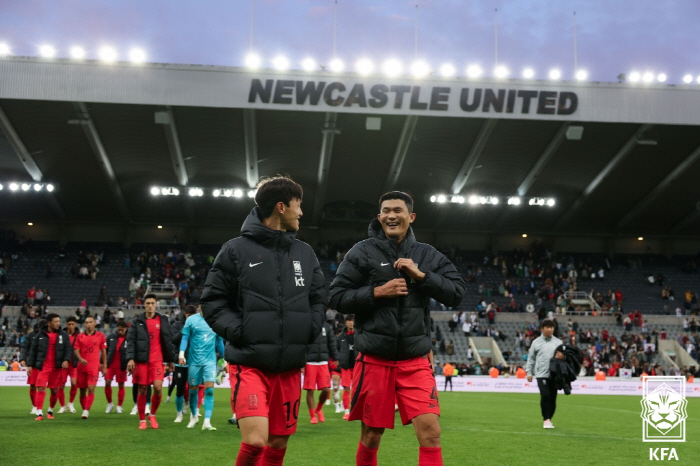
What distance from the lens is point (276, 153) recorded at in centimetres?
3859

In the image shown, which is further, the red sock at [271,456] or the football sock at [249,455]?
the red sock at [271,456]

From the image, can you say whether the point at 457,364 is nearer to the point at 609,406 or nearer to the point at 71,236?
the point at 609,406

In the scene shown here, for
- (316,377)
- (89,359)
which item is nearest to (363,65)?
(89,359)

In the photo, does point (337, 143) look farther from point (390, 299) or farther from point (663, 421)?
point (390, 299)

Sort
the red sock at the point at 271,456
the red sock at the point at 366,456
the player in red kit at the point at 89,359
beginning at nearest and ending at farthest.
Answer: the red sock at the point at 271,456
the red sock at the point at 366,456
the player in red kit at the point at 89,359

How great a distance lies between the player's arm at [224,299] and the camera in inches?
185

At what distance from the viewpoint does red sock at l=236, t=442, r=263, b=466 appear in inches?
178

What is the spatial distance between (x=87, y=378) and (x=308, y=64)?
2245 centimetres

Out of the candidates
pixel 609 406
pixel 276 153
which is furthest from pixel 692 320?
pixel 276 153

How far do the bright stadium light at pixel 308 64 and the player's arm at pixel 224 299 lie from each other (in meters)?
29.4

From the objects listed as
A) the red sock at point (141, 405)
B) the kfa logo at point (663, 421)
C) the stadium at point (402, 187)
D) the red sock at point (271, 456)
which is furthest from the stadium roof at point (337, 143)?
the red sock at point (271, 456)

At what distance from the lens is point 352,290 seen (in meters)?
5.53

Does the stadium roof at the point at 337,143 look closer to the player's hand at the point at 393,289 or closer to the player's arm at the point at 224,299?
the player's hand at the point at 393,289

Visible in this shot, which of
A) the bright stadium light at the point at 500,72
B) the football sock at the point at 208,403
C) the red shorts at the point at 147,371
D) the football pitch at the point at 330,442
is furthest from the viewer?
the bright stadium light at the point at 500,72
